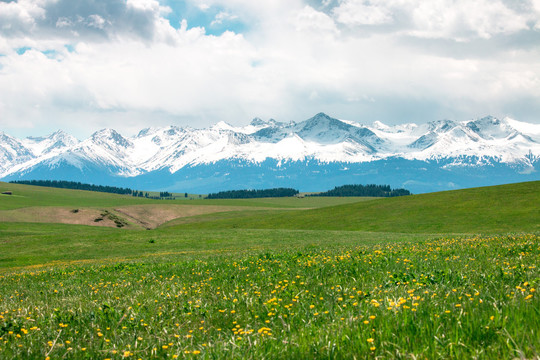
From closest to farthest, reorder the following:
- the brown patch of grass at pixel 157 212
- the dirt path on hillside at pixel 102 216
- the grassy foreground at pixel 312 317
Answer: the grassy foreground at pixel 312 317, the dirt path on hillside at pixel 102 216, the brown patch of grass at pixel 157 212

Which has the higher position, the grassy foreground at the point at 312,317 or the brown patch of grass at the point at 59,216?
the grassy foreground at the point at 312,317

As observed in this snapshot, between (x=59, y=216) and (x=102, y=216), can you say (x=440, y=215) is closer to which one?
(x=102, y=216)

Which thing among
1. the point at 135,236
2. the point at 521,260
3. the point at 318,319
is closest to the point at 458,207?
the point at 135,236

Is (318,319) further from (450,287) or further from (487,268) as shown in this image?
(487,268)

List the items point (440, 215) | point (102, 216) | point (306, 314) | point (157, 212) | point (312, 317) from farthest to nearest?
point (157, 212) → point (102, 216) → point (440, 215) → point (306, 314) → point (312, 317)

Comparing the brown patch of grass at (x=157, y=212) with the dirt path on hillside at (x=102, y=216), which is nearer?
the dirt path on hillside at (x=102, y=216)

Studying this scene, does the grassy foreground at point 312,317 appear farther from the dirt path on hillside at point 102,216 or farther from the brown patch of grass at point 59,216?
the brown patch of grass at point 59,216

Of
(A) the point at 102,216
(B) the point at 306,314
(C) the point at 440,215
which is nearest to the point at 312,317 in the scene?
(B) the point at 306,314

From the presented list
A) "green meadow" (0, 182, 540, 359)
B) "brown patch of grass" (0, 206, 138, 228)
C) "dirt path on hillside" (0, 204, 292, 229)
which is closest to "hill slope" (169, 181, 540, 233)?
"dirt path on hillside" (0, 204, 292, 229)

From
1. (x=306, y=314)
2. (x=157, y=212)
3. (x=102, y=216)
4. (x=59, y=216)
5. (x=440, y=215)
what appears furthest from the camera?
(x=157, y=212)

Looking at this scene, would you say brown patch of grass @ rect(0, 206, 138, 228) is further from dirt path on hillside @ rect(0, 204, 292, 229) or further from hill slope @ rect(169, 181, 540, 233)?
hill slope @ rect(169, 181, 540, 233)

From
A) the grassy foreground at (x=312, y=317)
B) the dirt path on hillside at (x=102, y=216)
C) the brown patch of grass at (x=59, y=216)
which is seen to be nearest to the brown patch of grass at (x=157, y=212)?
the dirt path on hillside at (x=102, y=216)

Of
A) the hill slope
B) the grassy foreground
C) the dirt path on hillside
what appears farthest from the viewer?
the dirt path on hillside

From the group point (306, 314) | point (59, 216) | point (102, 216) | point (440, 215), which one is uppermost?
point (306, 314)
